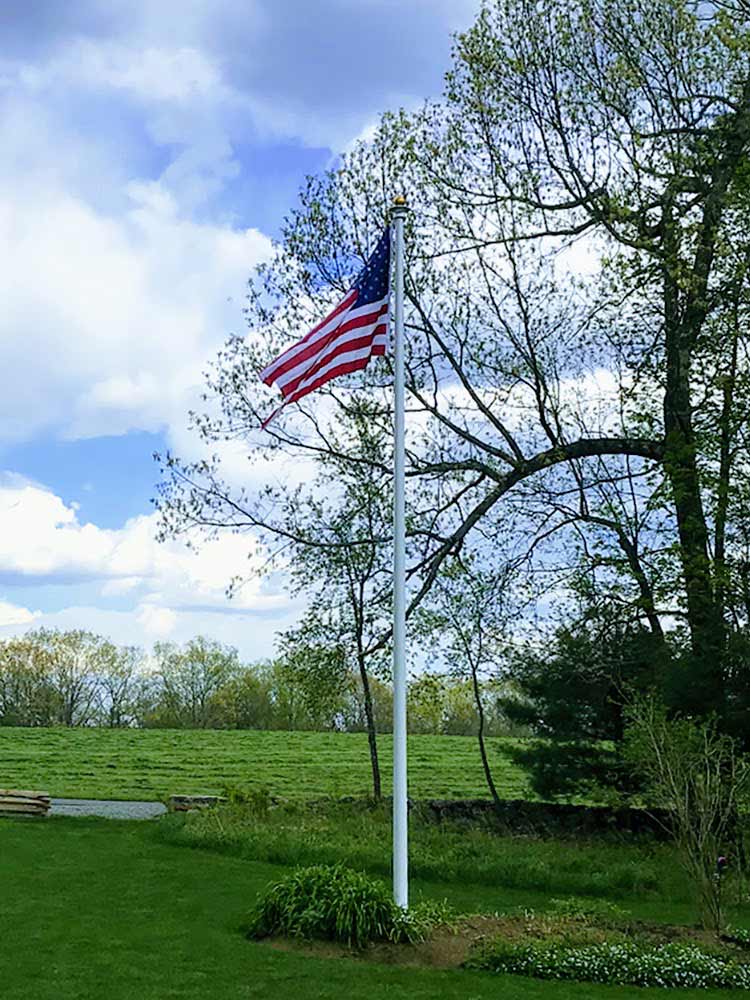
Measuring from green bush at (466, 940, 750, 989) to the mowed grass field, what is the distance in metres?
16.6

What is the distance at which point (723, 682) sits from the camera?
17.2m

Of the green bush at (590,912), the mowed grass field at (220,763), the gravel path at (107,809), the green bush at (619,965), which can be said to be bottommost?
the green bush at (619,965)

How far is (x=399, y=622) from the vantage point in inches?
417

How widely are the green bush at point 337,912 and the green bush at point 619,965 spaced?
32.0 inches

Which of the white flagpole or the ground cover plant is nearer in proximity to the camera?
the ground cover plant

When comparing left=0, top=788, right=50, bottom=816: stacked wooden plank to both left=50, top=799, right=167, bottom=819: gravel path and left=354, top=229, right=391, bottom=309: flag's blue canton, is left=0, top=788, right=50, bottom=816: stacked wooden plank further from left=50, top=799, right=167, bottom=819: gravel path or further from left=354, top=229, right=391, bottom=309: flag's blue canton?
left=354, top=229, right=391, bottom=309: flag's blue canton

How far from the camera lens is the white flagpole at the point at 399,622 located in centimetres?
1014

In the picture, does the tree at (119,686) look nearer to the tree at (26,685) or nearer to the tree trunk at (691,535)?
the tree at (26,685)

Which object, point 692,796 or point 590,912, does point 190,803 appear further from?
point 692,796

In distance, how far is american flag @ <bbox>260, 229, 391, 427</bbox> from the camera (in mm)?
10656

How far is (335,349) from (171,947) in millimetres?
5421

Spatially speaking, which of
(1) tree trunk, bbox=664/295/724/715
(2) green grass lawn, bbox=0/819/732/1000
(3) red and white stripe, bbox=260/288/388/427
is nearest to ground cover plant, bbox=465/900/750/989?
(2) green grass lawn, bbox=0/819/732/1000

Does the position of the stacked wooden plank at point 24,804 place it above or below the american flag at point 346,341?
below

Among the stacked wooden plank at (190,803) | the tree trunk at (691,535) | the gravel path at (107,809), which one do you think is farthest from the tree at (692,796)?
the gravel path at (107,809)
